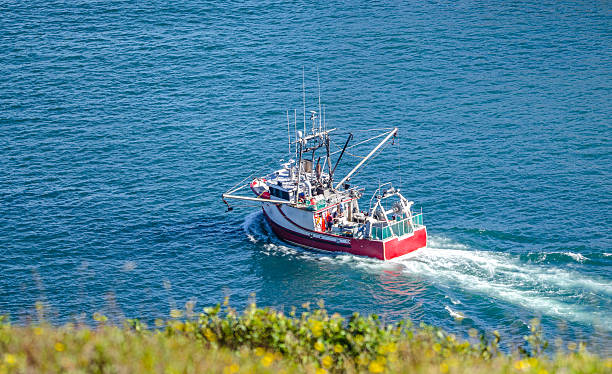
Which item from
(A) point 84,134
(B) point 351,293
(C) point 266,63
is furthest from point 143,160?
(B) point 351,293

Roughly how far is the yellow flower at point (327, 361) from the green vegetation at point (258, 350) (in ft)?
0.39

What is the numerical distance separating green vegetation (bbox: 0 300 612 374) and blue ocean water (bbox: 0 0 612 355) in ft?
34.3

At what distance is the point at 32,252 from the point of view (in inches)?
2977

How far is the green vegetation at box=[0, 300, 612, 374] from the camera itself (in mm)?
27250

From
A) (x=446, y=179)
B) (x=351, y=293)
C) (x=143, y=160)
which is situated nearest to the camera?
(x=351, y=293)

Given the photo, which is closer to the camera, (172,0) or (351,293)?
(351,293)

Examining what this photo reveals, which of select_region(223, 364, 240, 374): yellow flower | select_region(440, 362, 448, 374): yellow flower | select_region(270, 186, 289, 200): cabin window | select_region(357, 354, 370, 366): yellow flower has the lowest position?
select_region(270, 186, 289, 200): cabin window

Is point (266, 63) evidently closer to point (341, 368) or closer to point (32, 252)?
point (32, 252)

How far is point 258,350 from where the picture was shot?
3045 centimetres

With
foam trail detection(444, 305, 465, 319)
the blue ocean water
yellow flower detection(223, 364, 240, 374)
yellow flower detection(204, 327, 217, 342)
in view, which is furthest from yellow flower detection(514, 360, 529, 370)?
foam trail detection(444, 305, 465, 319)

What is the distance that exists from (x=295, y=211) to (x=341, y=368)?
4735cm

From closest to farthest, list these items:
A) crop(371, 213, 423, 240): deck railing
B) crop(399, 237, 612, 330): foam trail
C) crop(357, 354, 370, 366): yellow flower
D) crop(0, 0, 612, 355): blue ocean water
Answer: crop(357, 354, 370, 366): yellow flower, crop(399, 237, 612, 330): foam trail, crop(0, 0, 612, 355): blue ocean water, crop(371, 213, 423, 240): deck railing

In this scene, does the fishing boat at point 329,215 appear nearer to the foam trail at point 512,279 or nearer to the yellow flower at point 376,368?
the foam trail at point 512,279

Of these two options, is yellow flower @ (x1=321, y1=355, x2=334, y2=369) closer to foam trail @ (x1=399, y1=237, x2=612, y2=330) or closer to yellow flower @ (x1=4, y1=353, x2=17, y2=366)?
yellow flower @ (x1=4, y1=353, x2=17, y2=366)
